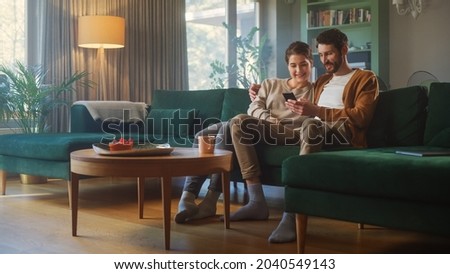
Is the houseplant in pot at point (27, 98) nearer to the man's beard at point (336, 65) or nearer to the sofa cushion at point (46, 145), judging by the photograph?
the sofa cushion at point (46, 145)

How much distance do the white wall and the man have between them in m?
3.14

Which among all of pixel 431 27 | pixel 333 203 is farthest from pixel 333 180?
pixel 431 27

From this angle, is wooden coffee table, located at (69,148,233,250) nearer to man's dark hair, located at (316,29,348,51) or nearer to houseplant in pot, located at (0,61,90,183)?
man's dark hair, located at (316,29,348,51)

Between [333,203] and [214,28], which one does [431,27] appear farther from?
[333,203]

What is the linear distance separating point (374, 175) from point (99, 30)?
3.26 m

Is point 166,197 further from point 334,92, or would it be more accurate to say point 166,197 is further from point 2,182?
point 2,182

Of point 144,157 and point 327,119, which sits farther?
point 327,119

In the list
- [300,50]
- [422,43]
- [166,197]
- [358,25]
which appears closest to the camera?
[166,197]

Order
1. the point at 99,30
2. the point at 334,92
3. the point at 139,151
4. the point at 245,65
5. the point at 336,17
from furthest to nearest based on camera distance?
the point at 245,65, the point at 336,17, the point at 99,30, the point at 334,92, the point at 139,151

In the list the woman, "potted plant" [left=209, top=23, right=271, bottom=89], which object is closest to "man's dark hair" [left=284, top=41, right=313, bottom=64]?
the woman

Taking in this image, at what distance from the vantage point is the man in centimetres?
274

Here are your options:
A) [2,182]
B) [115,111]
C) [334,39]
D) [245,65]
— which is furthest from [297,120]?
[245,65]

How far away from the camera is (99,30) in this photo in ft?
15.4

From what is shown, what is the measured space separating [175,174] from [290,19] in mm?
4956
